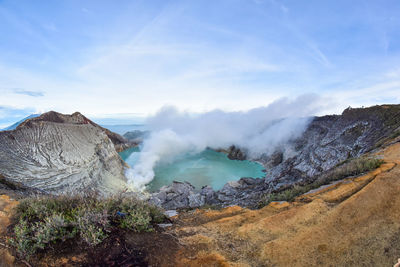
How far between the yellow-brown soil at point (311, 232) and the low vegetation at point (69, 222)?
98 cm

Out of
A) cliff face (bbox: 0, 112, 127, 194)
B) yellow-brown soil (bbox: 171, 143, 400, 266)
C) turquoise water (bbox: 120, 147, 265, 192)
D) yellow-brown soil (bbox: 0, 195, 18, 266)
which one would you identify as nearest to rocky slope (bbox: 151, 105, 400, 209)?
turquoise water (bbox: 120, 147, 265, 192)

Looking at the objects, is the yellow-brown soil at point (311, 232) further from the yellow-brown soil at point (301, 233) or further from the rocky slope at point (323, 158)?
the rocky slope at point (323, 158)

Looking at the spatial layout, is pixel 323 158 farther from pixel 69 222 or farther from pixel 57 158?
pixel 57 158

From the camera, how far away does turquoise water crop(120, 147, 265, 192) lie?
85.4 feet

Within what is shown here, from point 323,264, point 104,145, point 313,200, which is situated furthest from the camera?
point 104,145

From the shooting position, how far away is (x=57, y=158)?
53.9ft

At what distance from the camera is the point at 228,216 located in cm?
450

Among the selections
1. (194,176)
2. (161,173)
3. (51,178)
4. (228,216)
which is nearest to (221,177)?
(194,176)

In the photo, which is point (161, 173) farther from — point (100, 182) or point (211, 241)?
point (211, 241)

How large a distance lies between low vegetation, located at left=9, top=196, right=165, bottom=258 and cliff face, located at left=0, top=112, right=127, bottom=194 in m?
8.53

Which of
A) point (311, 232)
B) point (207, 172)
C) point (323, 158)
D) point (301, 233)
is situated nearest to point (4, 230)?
point (301, 233)

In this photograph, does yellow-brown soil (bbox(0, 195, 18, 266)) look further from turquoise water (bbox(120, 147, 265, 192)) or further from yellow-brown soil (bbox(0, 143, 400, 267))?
turquoise water (bbox(120, 147, 265, 192))

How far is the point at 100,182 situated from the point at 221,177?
16.4 metres

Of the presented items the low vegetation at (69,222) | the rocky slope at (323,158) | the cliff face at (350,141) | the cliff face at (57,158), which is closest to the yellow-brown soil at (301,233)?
the low vegetation at (69,222)
